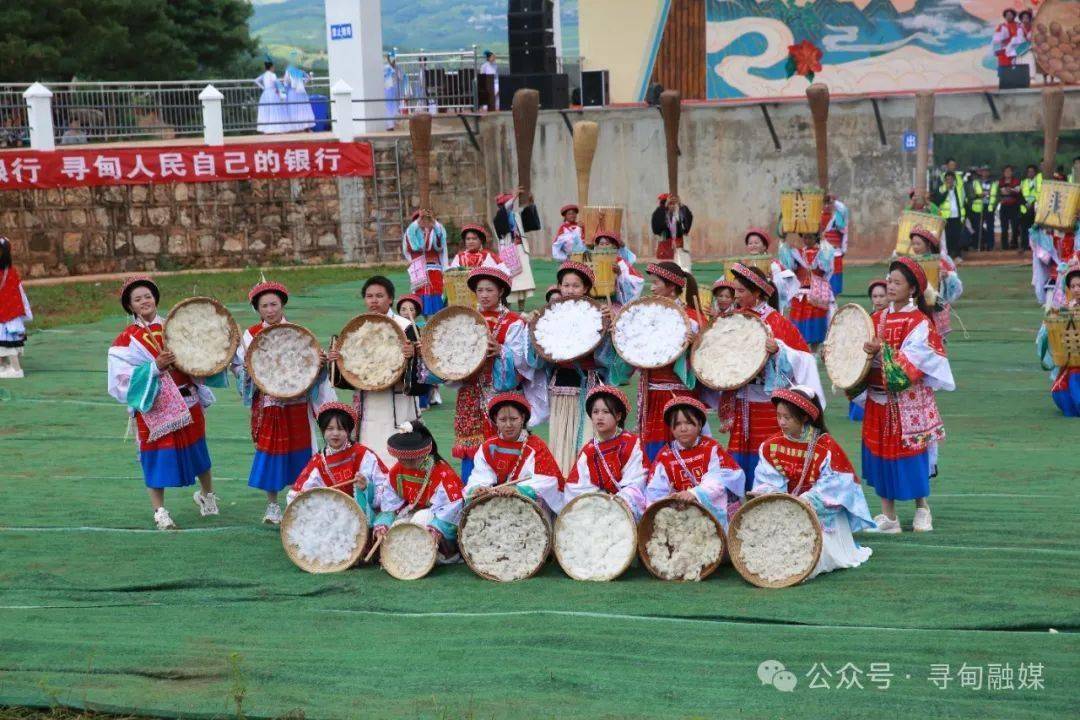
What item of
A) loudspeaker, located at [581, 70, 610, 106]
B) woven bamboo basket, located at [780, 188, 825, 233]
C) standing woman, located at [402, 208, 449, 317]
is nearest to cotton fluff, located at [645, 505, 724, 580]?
woven bamboo basket, located at [780, 188, 825, 233]

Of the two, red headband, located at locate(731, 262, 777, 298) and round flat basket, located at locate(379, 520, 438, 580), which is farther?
red headband, located at locate(731, 262, 777, 298)

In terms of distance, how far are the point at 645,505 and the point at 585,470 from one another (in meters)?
0.35

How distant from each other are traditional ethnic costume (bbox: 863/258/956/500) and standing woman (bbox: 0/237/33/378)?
8.61 m

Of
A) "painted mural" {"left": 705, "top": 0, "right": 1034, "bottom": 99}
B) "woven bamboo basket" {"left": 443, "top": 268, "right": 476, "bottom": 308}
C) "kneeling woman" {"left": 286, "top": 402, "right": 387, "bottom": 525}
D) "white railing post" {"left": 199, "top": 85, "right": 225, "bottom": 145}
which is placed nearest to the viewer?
"kneeling woman" {"left": 286, "top": 402, "right": 387, "bottom": 525}

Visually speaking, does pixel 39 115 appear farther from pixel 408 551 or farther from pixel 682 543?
pixel 682 543

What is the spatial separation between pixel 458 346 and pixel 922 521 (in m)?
2.70

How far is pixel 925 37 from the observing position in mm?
24781

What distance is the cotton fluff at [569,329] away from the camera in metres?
8.50

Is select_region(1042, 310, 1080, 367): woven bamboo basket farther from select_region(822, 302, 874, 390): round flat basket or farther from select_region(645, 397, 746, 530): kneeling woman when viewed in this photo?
select_region(645, 397, 746, 530): kneeling woman

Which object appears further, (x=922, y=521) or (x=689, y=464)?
(x=922, y=521)

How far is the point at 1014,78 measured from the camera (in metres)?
22.6

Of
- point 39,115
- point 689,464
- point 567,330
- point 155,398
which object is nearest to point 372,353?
point 567,330

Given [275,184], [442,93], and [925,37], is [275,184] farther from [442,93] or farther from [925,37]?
[925,37]

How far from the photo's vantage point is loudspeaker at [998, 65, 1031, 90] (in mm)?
22562
